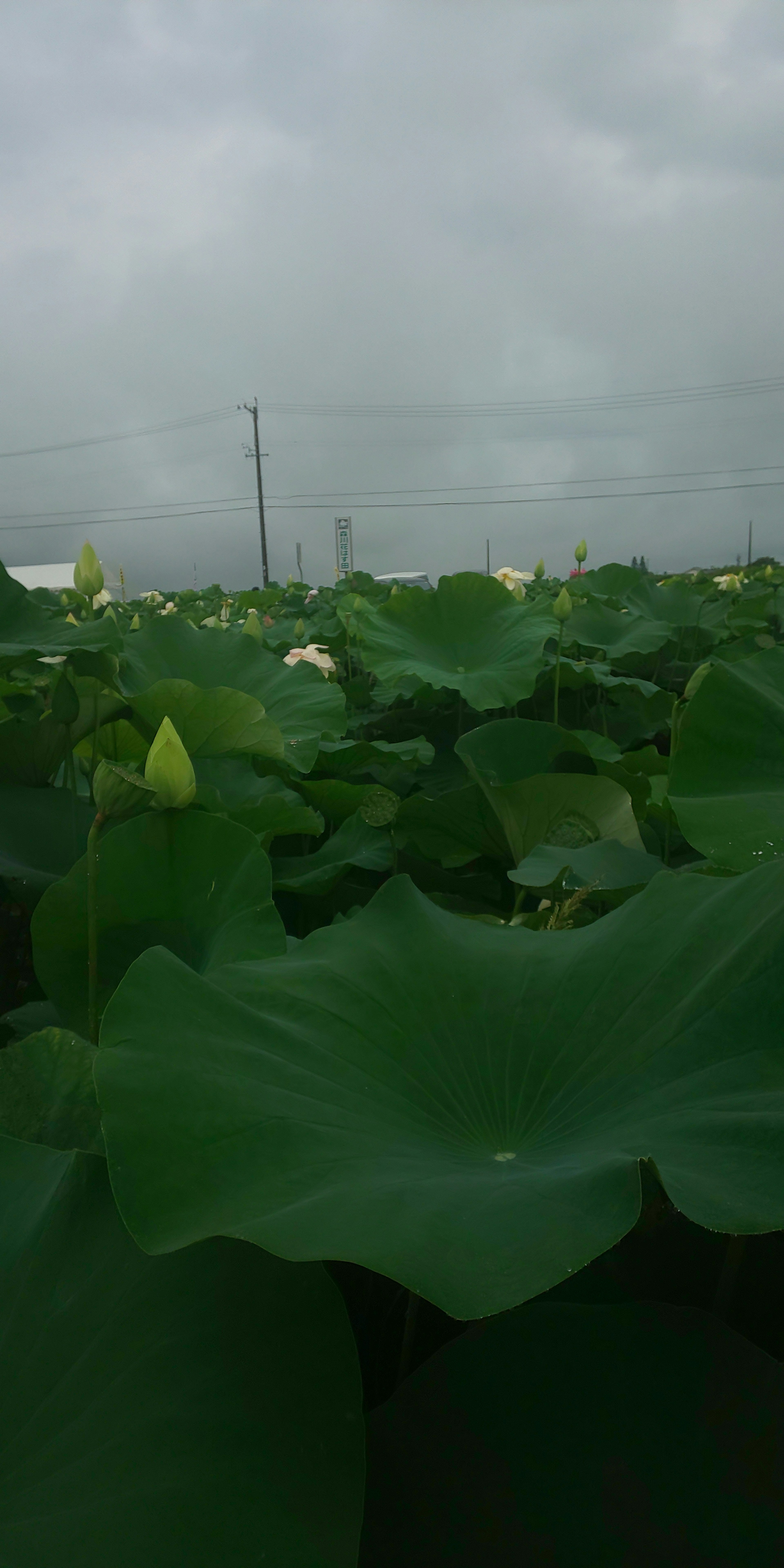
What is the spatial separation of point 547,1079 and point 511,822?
2.28ft

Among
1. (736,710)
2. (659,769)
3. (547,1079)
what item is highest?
(736,710)

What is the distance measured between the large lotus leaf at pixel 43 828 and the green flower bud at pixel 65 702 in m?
0.10

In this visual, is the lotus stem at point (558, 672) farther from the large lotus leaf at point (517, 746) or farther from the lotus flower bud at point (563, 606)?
the large lotus leaf at point (517, 746)

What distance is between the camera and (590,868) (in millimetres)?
969

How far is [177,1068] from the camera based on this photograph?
0.46m

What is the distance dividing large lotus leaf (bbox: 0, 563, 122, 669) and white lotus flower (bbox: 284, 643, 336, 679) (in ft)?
1.60

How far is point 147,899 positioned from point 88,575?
3.06ft

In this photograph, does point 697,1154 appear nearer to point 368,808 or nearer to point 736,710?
point 736,710

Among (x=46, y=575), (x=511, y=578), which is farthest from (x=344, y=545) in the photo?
(x=46, y=575)

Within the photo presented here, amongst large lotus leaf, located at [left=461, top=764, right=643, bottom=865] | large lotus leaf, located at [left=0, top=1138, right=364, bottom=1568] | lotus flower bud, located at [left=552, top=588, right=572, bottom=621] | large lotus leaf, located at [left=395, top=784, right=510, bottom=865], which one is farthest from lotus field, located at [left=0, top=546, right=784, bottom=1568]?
lotus flower bud, located at [left=552, top=588, right=572, bottom=621]

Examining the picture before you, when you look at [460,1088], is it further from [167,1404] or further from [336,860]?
[336,860]

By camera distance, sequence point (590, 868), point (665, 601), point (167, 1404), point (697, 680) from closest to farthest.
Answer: point (167, 1404), point (590, 868), point (697, 680), point (665, 601)

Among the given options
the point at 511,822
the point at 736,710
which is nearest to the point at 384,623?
the point at 511,822

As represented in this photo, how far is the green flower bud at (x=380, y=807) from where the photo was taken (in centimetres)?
114
